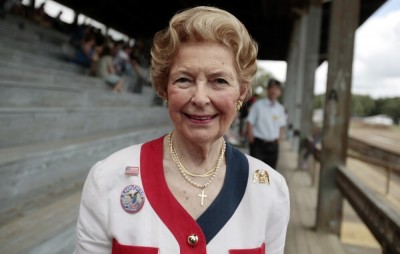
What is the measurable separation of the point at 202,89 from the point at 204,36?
18 cm

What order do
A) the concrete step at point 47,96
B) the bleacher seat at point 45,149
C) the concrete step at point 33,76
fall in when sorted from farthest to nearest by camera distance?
the concrete step at point 33,76, the concrete step at point 47,96, the bleacher seat at point 45,149

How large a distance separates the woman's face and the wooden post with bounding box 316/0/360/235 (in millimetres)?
3205

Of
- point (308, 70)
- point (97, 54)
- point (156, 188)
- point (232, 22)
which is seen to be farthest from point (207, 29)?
point (308, 70)

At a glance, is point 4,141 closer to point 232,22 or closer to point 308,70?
point 232,22

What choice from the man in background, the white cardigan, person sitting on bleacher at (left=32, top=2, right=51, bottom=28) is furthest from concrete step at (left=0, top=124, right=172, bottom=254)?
person sitting on bleacher at (left=32, top=2, right=51, bottom=28)

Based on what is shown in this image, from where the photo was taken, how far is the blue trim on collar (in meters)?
1.26

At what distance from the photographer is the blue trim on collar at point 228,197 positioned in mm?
1256

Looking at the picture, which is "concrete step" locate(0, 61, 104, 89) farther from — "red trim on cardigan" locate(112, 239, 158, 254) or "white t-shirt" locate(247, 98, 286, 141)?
"red trim on cardigan" locate(112, 239, 158, 254)

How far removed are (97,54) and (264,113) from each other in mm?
4777

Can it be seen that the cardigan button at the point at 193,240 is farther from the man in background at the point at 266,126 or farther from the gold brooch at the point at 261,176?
the man in background at the point at 266,126

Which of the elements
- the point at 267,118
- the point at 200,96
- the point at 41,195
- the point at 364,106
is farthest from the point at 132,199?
the point at 364,106

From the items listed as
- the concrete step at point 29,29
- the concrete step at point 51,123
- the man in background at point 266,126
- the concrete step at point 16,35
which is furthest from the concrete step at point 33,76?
the man in background at point 266,126

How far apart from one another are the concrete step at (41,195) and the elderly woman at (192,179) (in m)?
1.15

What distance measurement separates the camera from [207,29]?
1263 millimetres
